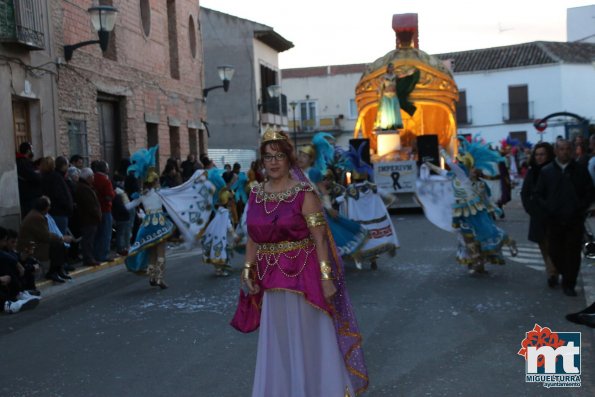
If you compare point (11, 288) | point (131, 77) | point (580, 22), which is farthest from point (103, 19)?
point (580, 22)

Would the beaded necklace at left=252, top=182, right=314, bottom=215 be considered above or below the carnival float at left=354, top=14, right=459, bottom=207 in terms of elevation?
below

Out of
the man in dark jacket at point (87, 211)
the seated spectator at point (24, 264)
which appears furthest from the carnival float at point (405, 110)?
the seated spectator at point (24, 264)

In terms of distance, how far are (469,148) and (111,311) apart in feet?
17.2

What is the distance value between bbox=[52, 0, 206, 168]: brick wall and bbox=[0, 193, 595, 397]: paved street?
6947 millimetres

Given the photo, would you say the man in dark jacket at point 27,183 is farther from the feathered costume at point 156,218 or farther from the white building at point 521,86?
the white building at point 521,86

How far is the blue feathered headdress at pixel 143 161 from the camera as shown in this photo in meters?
11.1

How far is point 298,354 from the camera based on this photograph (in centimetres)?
508

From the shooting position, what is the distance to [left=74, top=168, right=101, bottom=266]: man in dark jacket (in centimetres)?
1305

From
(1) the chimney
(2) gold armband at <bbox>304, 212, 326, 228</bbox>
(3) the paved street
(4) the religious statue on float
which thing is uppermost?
(1) the chimney

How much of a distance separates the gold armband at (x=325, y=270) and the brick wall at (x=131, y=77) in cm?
1302

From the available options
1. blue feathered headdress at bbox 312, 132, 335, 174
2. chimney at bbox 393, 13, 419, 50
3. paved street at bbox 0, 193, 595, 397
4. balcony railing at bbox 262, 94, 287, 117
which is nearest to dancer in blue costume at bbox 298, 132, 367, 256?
blue feathered headdress at bbox 312, 132, 335, 174

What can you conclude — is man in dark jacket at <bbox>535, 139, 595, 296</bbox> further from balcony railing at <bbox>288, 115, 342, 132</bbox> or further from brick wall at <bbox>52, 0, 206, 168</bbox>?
balcony railing at <bbox>288, 115, 342, 132</bbox>

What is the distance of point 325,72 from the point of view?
209ft

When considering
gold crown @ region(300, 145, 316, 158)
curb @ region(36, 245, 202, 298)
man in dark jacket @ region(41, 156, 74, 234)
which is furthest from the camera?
man in dark jacket @ region(41, 156, 74, 234)
